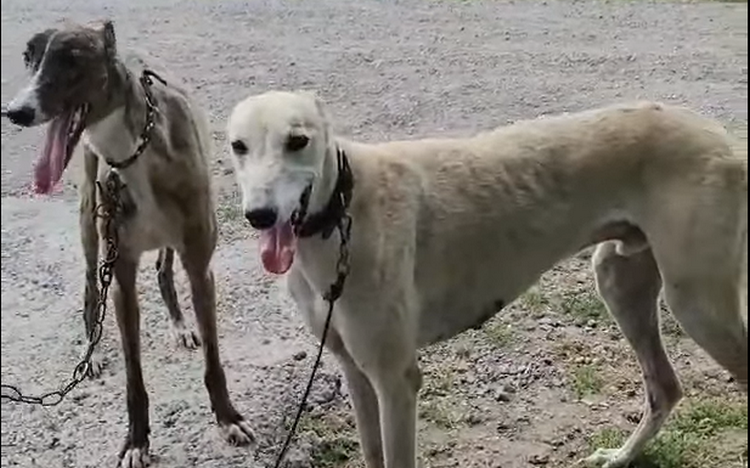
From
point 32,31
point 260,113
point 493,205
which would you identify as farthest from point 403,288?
point 32,31

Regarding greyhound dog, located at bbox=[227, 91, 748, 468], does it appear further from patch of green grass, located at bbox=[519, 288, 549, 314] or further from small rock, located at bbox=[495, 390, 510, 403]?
patch of green grass, located at bbox=[519, 288, 549, 314]

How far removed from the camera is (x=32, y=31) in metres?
2.47

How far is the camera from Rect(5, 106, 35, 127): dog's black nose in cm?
231

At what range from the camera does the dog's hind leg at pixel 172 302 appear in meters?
3.53

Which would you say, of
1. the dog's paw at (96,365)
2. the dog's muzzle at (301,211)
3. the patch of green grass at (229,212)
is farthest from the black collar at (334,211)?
the dog's paw at (96,365)

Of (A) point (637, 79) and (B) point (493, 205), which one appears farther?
(A) point (637, 79)

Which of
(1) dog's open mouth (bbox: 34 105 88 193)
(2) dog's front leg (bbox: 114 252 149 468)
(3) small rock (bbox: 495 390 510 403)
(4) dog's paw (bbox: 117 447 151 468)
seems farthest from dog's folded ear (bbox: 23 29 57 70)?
(3) small rock (bbox: 495 390 510 403)

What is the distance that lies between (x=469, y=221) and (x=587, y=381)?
3.18 feet

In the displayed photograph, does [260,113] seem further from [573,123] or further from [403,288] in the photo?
[573,123]

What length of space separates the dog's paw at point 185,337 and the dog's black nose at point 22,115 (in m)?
1.30

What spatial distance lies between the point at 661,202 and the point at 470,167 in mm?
390

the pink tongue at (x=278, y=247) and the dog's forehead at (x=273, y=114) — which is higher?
the dog's forehead at (x=273, y=114)

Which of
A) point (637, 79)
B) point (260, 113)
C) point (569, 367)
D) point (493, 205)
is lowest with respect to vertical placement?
point (569, 367)

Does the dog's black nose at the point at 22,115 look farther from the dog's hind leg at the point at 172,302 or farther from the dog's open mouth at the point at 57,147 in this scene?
the dog's hind leg at the point at 172,302
